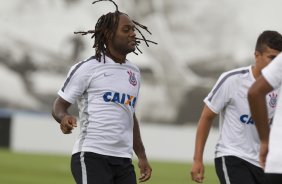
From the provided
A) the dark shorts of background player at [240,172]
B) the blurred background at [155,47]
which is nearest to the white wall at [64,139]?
the blurred background at [155,47]

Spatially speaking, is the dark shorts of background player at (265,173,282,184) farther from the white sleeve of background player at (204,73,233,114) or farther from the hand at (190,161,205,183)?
the white sleeve of background player at (204,73,233,114)

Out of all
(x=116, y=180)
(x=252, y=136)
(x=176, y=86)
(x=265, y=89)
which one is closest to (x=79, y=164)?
(x=116, y=180)

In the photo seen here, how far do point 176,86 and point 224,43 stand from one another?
222 cm

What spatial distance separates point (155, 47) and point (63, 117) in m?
27.4

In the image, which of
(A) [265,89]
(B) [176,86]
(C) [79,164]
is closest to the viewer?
(A) [265,89]

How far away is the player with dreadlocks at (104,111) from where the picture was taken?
7512 millimetres

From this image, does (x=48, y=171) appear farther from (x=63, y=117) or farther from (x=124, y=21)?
(x=63, y=117)

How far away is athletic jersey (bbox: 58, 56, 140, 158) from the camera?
7570 millimetres

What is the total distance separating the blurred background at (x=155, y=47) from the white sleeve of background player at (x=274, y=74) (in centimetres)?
2712

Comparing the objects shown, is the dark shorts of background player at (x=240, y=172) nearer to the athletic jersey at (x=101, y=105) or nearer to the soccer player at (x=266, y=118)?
the athletic jersey at (x=101, y=105)

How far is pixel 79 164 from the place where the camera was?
7.52 m

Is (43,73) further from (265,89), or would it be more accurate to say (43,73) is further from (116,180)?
(265,89)

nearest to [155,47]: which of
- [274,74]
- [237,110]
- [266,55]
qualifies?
[237,110]

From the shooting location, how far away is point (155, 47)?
3459 centimetres
